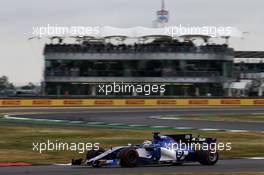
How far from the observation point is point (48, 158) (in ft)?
68.1

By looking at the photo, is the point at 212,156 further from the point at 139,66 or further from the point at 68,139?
the point at 139,66

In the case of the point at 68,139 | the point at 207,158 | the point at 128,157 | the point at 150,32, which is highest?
the point at 150,32

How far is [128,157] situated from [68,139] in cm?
1011

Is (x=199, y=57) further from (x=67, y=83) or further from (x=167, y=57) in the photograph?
(x=67, y=83)

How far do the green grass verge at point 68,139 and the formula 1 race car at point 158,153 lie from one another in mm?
2575

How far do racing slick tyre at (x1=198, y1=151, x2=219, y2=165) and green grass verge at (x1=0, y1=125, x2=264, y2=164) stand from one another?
9.72 ft

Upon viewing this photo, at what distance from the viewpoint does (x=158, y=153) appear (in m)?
18.5

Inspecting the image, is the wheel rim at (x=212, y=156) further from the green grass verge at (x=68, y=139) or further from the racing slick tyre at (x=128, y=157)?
the green grass verge at (x=68, y=139)

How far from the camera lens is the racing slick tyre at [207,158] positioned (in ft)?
62.2

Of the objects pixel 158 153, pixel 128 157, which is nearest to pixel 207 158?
pixel 158 153

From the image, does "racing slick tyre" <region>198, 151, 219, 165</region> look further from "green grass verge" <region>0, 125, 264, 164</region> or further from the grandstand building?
the grandstand building

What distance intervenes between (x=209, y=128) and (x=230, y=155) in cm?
1325

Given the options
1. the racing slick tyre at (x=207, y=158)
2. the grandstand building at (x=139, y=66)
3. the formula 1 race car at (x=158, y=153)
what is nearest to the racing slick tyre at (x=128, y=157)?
the formula 1 race car at (x=158, y=153)

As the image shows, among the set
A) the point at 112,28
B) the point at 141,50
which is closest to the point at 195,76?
the point at 141,50
